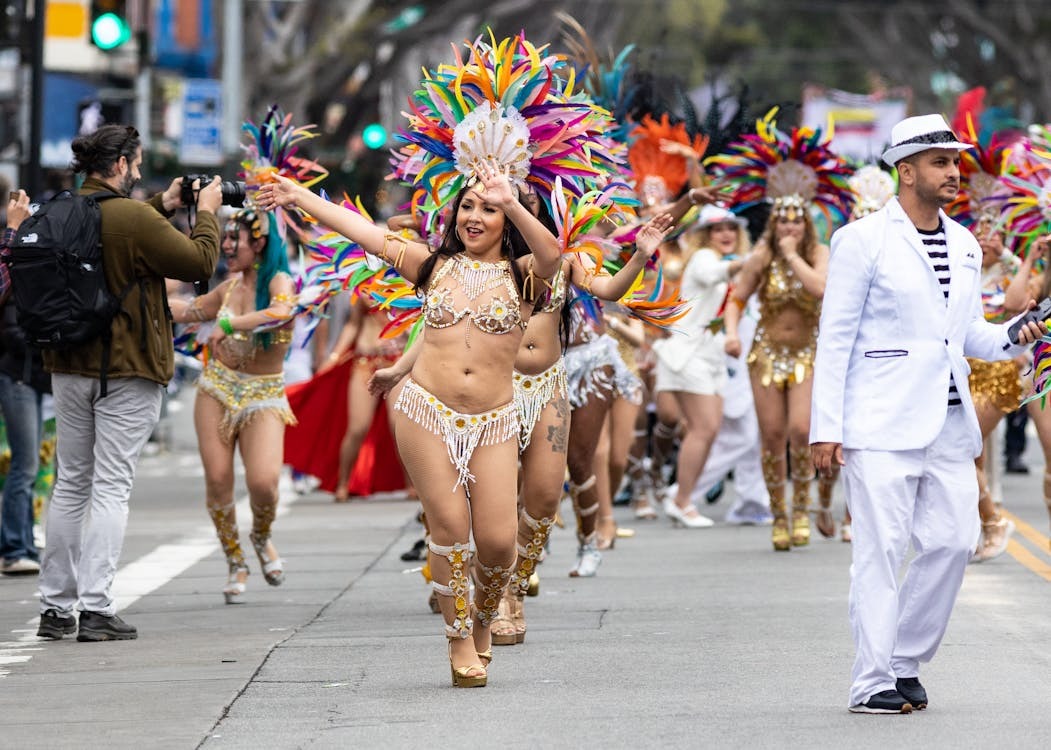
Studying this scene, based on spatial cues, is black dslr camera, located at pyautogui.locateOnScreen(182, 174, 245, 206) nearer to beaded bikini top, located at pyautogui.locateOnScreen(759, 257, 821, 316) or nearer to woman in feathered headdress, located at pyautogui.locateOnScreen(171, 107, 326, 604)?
woman in feathered headdress, located at pyautogui.locateOnScreen(171, 107, 326, 604)

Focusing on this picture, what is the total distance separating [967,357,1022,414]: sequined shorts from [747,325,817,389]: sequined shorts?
1116 mm

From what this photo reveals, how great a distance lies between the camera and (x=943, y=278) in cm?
773

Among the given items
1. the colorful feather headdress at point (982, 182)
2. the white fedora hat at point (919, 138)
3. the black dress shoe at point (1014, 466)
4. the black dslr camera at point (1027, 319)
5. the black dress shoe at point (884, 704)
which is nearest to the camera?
the black dress shoe at point (884, 704)

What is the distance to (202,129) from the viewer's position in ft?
90.9

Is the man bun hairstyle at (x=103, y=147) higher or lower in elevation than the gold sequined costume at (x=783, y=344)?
higher

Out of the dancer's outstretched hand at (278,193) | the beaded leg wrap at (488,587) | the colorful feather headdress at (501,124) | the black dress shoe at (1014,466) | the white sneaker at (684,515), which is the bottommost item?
the black dress shoe at (1014,466)

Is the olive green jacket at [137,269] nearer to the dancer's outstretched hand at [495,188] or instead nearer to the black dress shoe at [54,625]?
the black dress shoe at [54,625]

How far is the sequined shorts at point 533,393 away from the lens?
9227mm

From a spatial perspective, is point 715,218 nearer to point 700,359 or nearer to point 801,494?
point 700,359

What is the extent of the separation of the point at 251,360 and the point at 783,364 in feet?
11.7

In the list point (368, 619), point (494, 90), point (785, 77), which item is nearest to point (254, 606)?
point (368, 619)

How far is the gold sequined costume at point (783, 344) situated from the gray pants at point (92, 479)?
15.1 ft

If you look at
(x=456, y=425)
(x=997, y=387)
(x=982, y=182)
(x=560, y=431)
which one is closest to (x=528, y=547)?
(x=560, y=431)

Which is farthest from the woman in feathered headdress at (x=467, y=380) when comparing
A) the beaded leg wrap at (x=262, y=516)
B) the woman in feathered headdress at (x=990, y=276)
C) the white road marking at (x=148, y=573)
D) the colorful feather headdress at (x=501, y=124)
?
the woman in feathered headdress at (x=990, y=276)
